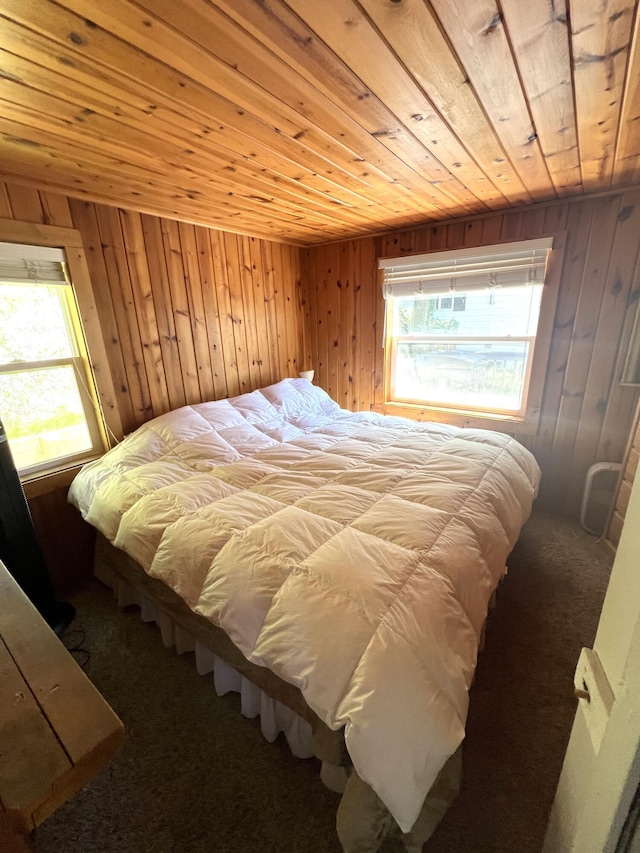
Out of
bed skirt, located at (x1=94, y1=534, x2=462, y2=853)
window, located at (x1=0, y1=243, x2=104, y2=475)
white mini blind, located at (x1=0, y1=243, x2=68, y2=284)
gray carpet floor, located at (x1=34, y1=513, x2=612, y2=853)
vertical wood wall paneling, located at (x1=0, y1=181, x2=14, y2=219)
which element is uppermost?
vertical wood wall paneling, located at (x1=0, y1=181, x2=14, y2=219)

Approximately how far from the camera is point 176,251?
2611 millimetres

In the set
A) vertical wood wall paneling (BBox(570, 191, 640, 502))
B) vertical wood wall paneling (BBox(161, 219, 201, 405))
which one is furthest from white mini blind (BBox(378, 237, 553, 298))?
vertical wood wall paneling (BBox(161, 219, 201, 405))

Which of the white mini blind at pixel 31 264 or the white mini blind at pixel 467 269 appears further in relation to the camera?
the white mini blind at pixel 467 269

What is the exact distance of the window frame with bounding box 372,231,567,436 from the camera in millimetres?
2535

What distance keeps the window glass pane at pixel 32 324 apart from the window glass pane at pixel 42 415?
0.10 metres

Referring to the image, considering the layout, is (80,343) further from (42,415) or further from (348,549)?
(348,549)

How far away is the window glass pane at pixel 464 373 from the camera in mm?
2904

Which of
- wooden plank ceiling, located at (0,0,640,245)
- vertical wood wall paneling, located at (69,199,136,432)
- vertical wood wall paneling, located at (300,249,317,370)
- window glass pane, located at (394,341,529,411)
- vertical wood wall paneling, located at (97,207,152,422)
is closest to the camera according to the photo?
wooden plank ceiling, located at (0,0,640,245)

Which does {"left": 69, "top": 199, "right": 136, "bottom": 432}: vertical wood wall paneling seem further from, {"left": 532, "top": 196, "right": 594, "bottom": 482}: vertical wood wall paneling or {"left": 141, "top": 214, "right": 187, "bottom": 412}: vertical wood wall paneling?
{"left": 532, "top": 196, "right": 594, "bottom": 482}: vertical wood wall paneling

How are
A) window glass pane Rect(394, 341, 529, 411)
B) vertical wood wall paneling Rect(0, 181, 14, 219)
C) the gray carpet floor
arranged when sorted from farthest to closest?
window glass pane Rect(394, 341, 529, 411) < vertical wood wall paneling Rect(0, 181, 14, 219) < the gray carpet floor

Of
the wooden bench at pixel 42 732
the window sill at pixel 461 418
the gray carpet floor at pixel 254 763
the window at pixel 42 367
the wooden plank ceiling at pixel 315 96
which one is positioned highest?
the wooden plank ceiling at pixel 315 96

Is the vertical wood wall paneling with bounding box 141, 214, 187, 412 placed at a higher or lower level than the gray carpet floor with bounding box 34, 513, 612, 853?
higher

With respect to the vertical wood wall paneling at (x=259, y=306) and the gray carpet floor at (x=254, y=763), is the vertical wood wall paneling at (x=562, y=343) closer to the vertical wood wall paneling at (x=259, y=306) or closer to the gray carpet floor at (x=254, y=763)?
the gray carpet floor at (x=254, y=763)

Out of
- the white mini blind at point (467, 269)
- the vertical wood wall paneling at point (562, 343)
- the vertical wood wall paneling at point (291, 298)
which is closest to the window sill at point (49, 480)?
the vertical wood wall paneling at point (291, 298)
